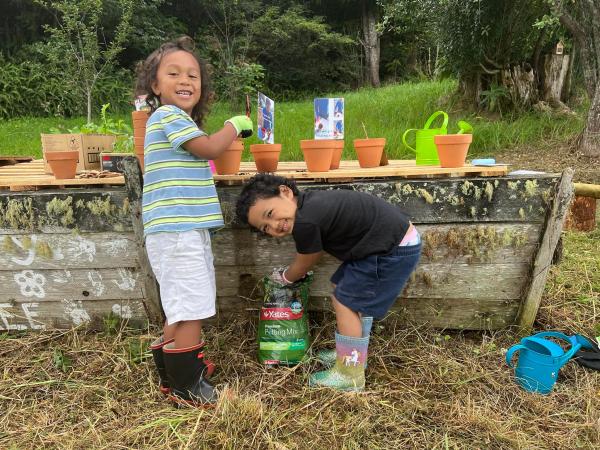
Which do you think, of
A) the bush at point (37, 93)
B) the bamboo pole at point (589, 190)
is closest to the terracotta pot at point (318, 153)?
the bamboo pole at point (589, 190)

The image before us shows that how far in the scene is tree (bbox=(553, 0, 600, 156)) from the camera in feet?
17.8

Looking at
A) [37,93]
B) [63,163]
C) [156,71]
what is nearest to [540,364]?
[156,71]

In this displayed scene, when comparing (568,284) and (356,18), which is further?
(356,18)

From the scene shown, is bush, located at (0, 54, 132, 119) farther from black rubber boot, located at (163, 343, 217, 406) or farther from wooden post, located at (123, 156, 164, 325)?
black rubber boot, located at (163, 343, 217, 406)

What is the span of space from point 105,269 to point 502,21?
6.56 m

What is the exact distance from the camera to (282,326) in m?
2.29

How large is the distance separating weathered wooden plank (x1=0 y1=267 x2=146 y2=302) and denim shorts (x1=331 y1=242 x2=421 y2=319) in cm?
108

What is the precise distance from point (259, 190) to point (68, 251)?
1088 millimetres

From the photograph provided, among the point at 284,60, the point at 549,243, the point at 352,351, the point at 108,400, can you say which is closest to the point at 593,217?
the point at 549,243

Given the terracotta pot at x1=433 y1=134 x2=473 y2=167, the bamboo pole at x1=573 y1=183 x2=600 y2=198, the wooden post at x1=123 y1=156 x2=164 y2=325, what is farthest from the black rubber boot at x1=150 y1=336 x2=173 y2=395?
the bamboo pole at x1=573 y1=183 x2=600 y2=198

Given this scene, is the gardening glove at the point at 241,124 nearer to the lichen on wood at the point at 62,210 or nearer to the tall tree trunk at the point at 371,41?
the lichen on wood at the point at 62,210

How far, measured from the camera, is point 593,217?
12.7 feet

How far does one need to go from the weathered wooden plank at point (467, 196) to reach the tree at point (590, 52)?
13.7 ft

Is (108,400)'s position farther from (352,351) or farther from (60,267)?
(352,351)
